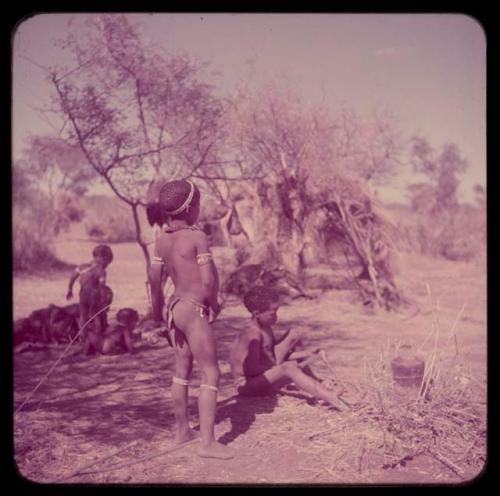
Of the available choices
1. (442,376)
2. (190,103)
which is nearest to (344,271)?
(190,103)

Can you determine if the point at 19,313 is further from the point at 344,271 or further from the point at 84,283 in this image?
the point at 344,271

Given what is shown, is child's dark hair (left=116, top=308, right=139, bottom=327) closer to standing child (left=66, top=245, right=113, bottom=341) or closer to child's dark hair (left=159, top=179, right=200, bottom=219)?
standing child (left=66, top=245, right=113, bottom=341)

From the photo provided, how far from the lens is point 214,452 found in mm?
4070

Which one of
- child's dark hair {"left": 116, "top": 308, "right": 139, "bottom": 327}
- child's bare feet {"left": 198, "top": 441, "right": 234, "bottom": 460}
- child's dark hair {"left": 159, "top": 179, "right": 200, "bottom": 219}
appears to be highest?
child's dark hair {"left": 159, "top": 179, "right": 200, "bottom": 219}

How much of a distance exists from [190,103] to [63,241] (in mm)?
12229

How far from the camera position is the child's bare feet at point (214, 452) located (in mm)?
4062

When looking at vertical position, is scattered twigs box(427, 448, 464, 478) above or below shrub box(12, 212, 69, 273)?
below

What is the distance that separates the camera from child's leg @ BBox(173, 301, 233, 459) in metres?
4.08

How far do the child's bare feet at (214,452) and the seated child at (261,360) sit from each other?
1047 mm

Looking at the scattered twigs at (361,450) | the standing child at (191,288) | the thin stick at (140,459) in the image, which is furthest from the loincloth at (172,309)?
the scattered twigs at (361,450)

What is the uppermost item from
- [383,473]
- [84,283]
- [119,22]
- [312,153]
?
[119,22]

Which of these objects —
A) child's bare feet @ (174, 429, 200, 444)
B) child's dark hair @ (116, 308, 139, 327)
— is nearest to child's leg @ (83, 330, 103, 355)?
child's dark hair @ (116, 308, 139, 327)

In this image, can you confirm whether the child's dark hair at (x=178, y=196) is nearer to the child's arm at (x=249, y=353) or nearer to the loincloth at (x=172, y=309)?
the loincloth at (x=172, y=309)

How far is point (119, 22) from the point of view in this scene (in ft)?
28.2
